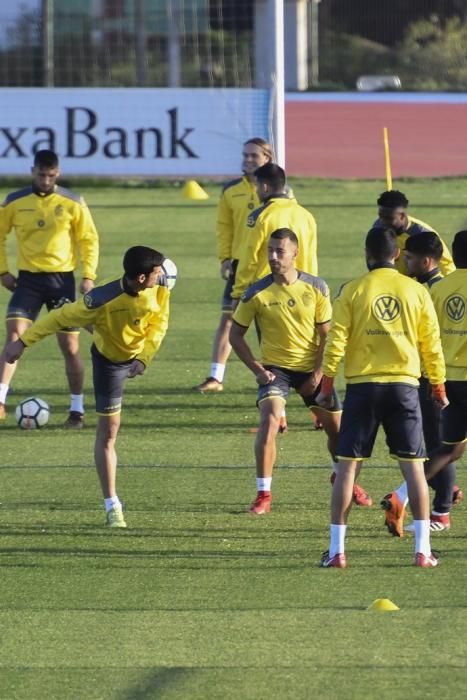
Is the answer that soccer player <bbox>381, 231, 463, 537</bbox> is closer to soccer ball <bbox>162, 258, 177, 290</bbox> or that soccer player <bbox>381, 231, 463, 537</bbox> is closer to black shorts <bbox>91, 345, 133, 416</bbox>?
soccer ball <bbox>162, 258, 177, 290</bbox>

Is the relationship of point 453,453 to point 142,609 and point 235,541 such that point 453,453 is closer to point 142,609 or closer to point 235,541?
point 235,541

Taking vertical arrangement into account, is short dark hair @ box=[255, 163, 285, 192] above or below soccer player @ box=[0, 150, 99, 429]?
above

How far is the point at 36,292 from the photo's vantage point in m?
13.3

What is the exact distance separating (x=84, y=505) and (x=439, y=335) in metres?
2.92

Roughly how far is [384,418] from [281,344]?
Answer: 1663 millimetres

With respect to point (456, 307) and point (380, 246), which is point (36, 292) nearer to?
point (456, 307)

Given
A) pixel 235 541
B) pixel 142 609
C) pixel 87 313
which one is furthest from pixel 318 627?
pixel 87 313

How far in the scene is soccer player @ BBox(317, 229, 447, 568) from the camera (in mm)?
8602

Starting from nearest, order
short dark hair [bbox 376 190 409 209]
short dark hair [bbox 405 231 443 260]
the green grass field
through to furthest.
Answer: the green grass field, short dark hair [bbox 405 231 443 260], short dark hair [bbox 376 190 409 209]

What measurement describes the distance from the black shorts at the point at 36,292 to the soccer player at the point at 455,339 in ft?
15.7

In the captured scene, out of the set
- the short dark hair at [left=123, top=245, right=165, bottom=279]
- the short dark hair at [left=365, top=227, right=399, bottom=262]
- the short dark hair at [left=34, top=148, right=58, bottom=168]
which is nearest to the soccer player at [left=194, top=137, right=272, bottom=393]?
the short dark hair at [left=34, top=148, right=58, bottom=168]

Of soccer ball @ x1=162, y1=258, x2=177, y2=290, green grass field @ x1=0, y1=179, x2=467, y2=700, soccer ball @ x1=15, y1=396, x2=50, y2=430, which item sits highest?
soccer ball @ x1=162, y1=258, x2=177, y2=290

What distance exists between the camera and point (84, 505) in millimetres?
10492

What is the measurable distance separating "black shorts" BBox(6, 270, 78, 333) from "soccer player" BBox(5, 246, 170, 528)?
337 centimetres
